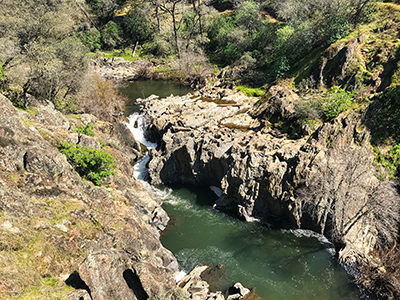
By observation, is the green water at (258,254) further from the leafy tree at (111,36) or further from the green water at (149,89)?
the leafy tree at (111,36)

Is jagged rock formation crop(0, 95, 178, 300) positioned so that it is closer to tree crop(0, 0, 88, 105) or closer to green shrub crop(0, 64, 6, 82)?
green shrub crop(0, 64, 6, 82)

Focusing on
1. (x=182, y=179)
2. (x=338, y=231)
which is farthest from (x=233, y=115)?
(x=338, y=231)

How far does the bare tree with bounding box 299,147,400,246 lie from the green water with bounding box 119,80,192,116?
38750 millimetres

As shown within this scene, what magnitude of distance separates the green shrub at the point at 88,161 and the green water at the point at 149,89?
29778 mm

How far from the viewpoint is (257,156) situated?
3106 centimetres

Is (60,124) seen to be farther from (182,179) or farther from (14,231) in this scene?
(14,231)

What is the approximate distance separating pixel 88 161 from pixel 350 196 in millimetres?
23471

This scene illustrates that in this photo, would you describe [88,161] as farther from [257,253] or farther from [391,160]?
[391,160]

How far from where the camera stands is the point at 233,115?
4278 centimetres

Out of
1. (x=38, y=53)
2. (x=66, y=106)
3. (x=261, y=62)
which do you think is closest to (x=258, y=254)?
(x=66, y=106)

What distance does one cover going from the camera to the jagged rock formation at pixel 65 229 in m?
15.4

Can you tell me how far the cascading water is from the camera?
22484 millimetres

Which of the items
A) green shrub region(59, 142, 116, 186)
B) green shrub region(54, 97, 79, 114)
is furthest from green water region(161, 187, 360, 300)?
green shrub region(54, 97, 79, 114)

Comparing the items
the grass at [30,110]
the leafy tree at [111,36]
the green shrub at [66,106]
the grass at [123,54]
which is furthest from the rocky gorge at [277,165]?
the leafy tree at [111,36]
